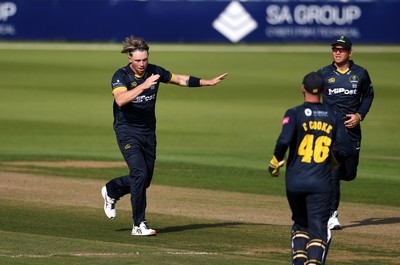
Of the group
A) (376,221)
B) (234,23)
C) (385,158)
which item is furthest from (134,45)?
(234,23)

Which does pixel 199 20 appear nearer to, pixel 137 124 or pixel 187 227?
pixel 187 227

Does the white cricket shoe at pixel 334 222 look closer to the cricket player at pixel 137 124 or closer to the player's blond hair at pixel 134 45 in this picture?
the cricket player at pixel 137 124

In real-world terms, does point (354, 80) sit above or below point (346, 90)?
above

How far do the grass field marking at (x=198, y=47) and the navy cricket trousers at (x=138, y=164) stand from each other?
3378 centimetres

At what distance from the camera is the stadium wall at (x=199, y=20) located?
1844 inches

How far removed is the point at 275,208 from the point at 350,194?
7.21 ft

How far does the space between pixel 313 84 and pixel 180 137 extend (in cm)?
1562

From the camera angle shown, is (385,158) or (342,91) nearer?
(342,91)

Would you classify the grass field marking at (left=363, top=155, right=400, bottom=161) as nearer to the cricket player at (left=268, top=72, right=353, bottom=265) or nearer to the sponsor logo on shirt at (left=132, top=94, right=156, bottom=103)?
the sponsor logo on shirt at (left=132, top=94, right=156, bottom=103)

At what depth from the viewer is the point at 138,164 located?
12.6 metres

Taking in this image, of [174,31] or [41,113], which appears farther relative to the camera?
[174,31]

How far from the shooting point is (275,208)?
50.0 ft

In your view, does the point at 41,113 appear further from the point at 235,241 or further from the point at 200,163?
the point at 235,241

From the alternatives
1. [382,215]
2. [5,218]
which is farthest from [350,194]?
[5,218]
